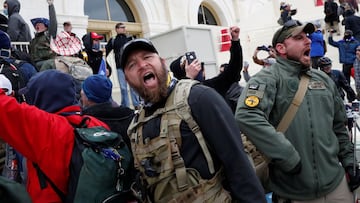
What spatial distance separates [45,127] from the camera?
202 centimetres

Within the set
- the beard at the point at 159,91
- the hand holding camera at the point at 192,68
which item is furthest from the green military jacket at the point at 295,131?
the hand holding camera at the point at 192,68

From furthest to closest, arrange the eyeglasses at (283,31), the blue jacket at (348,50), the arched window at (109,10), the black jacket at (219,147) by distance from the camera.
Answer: the arched window at (109,10) → the blue jacket at (348,50) → the eyeglasses at (283,31) → the black jacket at (219,147)

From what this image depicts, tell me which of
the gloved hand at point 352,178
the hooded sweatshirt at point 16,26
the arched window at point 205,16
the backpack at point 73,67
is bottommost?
the gloved hand at point 352,178

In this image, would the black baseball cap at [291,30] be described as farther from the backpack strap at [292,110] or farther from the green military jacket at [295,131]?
the backpack strap at [292,110]

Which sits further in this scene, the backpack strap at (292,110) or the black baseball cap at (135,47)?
the backpack strap at (292,110)

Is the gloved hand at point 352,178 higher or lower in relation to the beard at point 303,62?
lower

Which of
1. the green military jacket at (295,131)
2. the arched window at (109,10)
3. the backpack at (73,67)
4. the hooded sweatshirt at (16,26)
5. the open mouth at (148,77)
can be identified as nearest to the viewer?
the open mouth at (148,77)

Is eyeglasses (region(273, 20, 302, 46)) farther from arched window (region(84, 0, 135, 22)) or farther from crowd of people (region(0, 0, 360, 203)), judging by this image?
arched window (region(84, 0, 135, 22))

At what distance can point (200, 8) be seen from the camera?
18781 mm

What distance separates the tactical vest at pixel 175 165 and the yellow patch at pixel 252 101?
30.5 inches

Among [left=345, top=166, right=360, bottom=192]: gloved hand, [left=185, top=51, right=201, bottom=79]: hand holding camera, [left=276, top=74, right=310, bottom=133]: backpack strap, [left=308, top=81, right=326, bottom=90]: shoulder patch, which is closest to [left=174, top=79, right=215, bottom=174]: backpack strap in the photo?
[left=276, top=74, right=310, bottom=133]: backpack strap

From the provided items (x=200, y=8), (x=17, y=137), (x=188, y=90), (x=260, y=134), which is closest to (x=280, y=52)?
(x=260, y=134)

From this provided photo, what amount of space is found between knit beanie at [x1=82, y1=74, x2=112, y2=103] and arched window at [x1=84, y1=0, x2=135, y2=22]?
10.4 m

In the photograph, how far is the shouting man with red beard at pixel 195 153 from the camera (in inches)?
76.8
